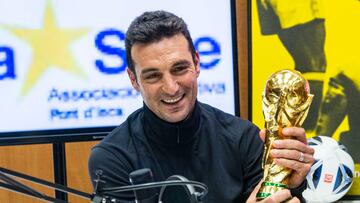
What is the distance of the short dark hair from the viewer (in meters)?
1.08

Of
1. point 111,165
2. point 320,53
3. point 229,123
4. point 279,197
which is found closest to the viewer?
point 279,197

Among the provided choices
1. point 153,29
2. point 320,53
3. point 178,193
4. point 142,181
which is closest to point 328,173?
point 320,53

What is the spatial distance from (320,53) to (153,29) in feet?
3.02

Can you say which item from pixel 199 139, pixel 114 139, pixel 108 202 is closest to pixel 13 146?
pixel 114 139

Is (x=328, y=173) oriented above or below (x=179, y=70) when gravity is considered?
below

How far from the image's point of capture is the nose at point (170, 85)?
3.43 ft

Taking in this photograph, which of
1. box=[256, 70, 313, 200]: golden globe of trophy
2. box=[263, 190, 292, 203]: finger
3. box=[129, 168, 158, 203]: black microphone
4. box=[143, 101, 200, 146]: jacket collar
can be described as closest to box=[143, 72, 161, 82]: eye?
box=[143, 101, 200, 146]: jacket collar

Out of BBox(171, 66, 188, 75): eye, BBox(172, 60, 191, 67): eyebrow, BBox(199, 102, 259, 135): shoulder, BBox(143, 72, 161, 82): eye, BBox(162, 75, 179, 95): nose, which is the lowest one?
BBox(199, 102, 259, 135): shoulder

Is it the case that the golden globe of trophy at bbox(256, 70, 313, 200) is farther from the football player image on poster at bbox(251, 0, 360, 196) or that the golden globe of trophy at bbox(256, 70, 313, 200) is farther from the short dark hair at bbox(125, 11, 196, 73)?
the football player image on poster at bbox(251, 0, 360, 196)

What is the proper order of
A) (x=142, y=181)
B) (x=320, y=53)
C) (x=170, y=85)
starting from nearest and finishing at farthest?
1. (x=142, y=181)
2. (x=170, y=85)
3. (x=320, y=53)

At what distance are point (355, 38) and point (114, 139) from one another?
100cm

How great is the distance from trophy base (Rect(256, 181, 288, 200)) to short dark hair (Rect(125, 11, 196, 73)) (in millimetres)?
361

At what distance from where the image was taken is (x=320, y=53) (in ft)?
5.92

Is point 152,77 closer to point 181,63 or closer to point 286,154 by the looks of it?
point 181,63
